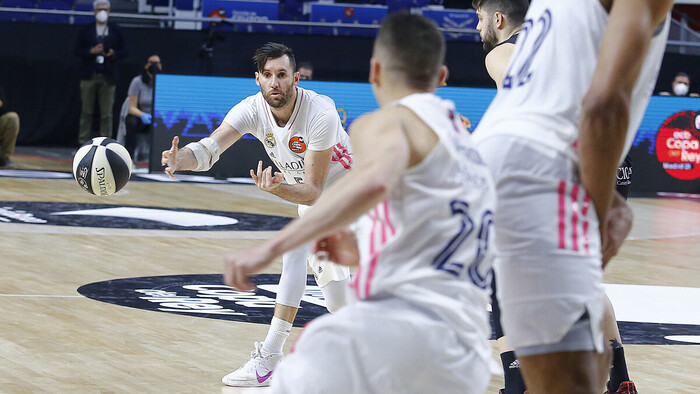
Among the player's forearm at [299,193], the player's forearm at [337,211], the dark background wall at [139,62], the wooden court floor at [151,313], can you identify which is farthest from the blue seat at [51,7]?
the player's forearm at [337,211]

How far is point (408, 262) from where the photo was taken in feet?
7.98

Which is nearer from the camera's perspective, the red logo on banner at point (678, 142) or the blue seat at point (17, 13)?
the red logo on banner at point (678, 142)

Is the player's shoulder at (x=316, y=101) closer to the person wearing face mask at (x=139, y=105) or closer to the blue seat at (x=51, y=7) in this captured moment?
the person wearing face mask at (x=139, y=105)

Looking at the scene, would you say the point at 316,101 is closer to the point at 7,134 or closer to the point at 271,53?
the point at 271,53

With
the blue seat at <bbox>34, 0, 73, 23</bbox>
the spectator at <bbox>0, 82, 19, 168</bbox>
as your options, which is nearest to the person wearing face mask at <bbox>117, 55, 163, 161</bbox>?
the spectator at <bbox>0, 82, 19, 168</bbox>

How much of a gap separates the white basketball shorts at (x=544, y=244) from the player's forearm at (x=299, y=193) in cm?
202

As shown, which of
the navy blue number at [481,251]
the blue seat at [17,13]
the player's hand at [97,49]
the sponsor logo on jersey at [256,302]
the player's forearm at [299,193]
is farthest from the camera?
the blue seat at [17,13]

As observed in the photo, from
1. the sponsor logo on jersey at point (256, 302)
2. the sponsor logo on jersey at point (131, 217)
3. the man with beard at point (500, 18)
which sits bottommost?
→ the sponsor logo on jersey at point (131, 217)

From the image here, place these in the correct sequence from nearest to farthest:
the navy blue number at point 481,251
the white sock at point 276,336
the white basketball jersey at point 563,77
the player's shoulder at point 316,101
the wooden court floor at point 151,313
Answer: the navy blue number at point 481,251 → the white basketball jersey at point 563,77 → the wooden court floor at point 151,313 → the white sock at point 276,336 → the player's shoulder at point 316,101

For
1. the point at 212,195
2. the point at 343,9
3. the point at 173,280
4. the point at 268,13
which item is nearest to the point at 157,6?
the point at 268,13

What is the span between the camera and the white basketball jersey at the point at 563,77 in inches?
103

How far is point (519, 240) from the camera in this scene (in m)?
2.59

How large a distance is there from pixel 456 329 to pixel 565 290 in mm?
312

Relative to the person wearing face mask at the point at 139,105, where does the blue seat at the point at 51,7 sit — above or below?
above
